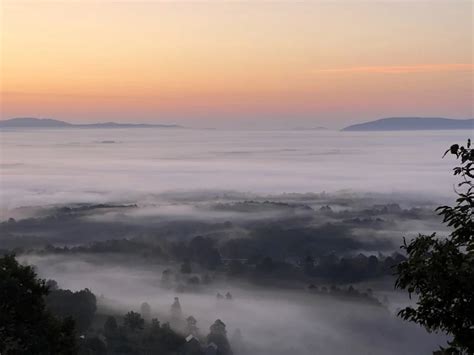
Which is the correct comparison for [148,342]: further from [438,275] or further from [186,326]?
[438,275]

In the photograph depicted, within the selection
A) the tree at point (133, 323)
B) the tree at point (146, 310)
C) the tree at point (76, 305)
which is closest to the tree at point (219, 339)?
the tree at point (133, 323)

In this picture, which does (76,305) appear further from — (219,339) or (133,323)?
(219,339)

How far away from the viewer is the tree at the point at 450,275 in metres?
9.81

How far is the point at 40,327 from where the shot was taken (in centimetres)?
1894

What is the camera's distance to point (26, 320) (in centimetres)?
1906

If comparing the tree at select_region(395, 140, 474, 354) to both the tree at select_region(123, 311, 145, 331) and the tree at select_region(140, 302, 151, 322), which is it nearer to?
the tree at select_region(123, 311, 145, 331)

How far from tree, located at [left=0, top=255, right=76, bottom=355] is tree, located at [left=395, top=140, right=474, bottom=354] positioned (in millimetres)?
12546

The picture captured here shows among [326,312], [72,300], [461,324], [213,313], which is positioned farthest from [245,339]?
[461,324]

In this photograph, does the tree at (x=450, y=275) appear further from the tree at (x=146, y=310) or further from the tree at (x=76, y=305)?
the tree at (x=146, y=310)

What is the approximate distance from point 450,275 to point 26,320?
14504 millimetres

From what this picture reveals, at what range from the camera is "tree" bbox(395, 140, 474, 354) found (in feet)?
32.2

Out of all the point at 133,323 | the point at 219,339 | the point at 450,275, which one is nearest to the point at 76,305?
the point at 133,323

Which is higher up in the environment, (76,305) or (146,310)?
(76,305)

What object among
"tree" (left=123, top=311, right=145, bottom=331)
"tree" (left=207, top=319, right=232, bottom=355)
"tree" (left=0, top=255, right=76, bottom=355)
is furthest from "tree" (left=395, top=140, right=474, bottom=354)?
"tree" (left=207, top=319, right=232, bottom=355)
